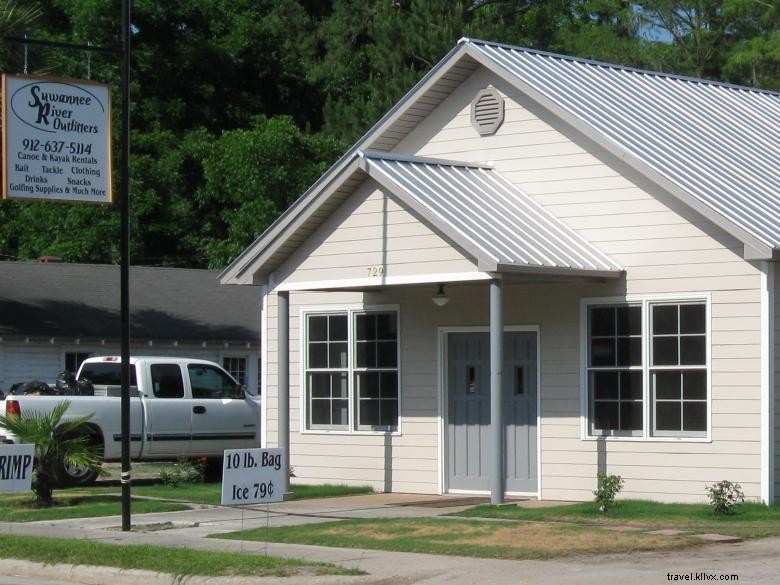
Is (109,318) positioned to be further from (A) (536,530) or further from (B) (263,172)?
(A) (536,530)

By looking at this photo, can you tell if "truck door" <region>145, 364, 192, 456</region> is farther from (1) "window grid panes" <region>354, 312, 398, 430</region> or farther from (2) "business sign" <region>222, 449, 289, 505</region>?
(2) "business sign" <region>222, 449, 289, 505</region>

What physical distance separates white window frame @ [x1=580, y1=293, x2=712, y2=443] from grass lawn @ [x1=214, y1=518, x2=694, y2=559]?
303 centimetres

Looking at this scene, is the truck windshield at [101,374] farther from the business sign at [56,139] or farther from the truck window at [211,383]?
the business sign at [56,139]

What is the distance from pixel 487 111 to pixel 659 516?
6.51 meters

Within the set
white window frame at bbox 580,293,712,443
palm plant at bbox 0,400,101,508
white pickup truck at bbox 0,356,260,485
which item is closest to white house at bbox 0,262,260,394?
white pickup truck at bbox 0,356,260,485

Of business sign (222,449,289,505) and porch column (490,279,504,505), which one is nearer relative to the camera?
business sign (222,449,289,505)

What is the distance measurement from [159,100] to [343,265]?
29.5 m

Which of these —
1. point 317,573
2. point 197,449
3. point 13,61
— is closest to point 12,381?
point 13,61

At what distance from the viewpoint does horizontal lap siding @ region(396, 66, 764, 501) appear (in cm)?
1670

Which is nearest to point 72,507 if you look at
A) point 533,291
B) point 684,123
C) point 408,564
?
point 533,291

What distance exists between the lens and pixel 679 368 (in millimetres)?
17219

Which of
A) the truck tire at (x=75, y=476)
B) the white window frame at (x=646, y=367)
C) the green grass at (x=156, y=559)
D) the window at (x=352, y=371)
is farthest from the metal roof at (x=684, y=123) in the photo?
the truck tire at (x=75, y=476)

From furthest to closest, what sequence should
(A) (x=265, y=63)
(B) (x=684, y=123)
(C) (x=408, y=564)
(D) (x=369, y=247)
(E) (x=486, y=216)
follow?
(A) (x=265, y=63) < (B) (x=684, y=123) < (D) (x=369, y=247) < (E) (x=486, y=216) < (C) (x=408, y=564)

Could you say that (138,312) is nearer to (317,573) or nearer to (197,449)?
(197,449)
